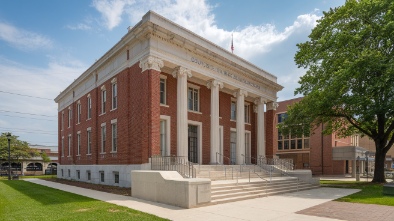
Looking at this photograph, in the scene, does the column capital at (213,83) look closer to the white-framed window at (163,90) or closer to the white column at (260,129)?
the white-framed window at (163,90)

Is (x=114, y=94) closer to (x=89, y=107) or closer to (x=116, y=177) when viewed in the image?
(x=116, y=177)

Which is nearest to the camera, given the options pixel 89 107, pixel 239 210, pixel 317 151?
pixel 239 210

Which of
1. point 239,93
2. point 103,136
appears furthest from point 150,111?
point 239,93

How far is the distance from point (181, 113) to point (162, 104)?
1.89 m

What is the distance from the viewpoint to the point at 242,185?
1478cm

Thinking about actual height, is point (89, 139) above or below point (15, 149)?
above

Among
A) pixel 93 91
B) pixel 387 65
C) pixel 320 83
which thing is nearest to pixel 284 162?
pixel 320 83

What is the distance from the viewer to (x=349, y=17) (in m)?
20.7

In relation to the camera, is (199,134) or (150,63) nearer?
(150,63)

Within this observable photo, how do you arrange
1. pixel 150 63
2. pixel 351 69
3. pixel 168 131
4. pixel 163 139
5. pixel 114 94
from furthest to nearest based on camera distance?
pixel 114 94 < pixel 168 131 < pixel 163 139 < pixel 351 69 < pixel 150 63

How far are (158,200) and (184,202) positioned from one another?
1778 millimetres

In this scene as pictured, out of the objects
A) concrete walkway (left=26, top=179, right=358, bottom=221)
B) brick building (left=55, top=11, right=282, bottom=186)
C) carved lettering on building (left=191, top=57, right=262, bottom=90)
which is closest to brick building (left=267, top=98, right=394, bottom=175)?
brick building (left=55, top=11, right=282, bottom=186)

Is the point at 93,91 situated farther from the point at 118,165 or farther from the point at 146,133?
the point at 146,133

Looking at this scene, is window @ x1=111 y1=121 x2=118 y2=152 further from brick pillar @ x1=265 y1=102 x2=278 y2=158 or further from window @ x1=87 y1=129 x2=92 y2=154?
brick pillar @ x1=265 y1=102 x2=278 y2=158
